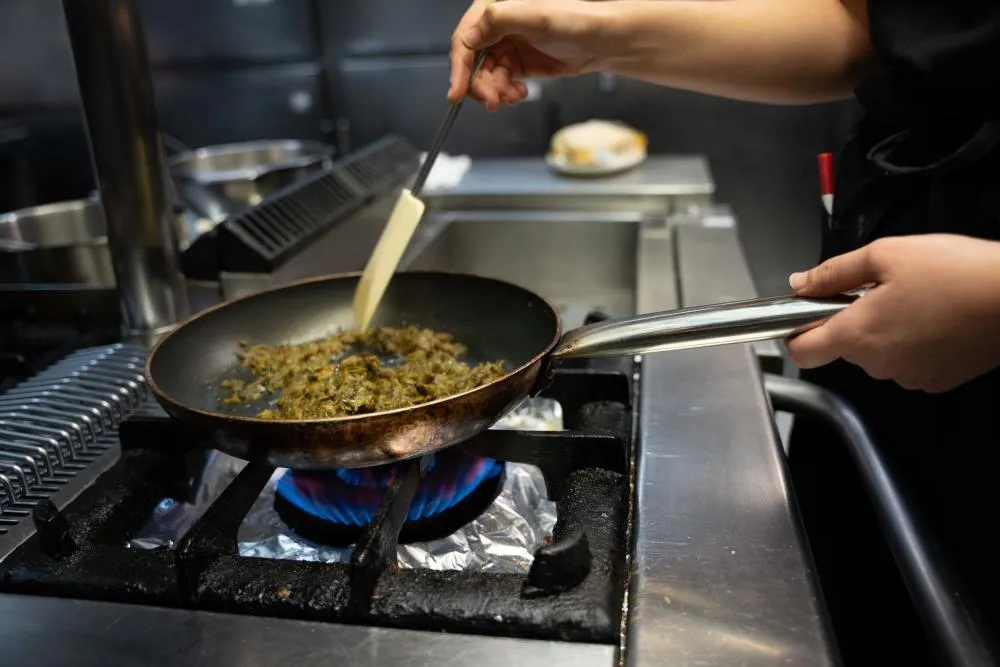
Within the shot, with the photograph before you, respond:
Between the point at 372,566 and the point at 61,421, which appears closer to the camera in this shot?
the point at 372,566

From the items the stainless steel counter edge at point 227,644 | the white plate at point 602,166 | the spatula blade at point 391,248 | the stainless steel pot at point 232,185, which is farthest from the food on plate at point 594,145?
the stainless steel counter edge at point 227,644

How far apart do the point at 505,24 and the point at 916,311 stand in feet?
1.88

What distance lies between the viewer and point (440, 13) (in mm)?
2156

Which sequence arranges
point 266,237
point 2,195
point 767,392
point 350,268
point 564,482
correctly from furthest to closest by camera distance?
1. point 2,195
2. point 350,268
3. point 266,237
4. point 767,392
5. point 564,482

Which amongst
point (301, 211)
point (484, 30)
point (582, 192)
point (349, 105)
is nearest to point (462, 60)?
point (484, 30)

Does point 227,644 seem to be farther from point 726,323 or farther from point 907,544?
point 907,544

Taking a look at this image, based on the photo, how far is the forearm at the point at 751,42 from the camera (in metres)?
0.90

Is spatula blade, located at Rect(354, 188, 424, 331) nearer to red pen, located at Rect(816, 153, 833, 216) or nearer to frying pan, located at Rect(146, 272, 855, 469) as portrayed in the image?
frying pan, located at Rect(146, 272, 855, 469)

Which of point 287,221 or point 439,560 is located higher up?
point 287,221

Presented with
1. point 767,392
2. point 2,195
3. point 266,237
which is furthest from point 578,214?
point 2,195

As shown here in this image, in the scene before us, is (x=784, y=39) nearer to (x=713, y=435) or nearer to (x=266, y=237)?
(x=713, y=435)

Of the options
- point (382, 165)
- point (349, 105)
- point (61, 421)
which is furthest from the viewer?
point (349, 105)

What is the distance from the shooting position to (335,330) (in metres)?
1.02

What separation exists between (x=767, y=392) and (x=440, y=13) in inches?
66.5
